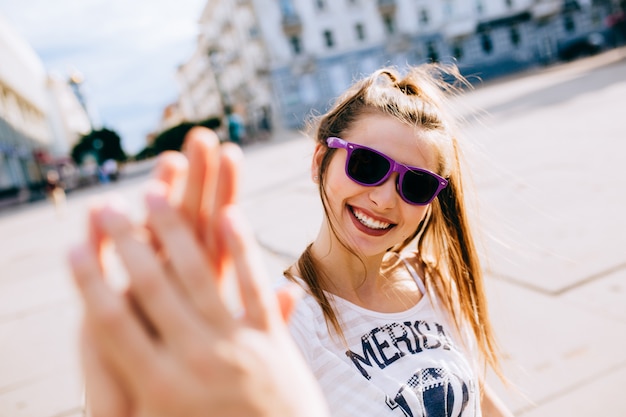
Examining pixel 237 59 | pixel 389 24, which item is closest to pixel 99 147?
pixel 237 59

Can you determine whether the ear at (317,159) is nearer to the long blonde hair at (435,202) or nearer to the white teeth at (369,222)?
the long blonde hair at (435,202)

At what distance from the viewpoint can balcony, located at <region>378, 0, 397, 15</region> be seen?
36.9 metres

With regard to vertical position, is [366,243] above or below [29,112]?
Result: below

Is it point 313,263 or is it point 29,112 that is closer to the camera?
point 313,263

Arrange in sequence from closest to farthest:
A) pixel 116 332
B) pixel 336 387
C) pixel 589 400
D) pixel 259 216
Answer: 1. pixel 116 332
2. pixel 336 387
3. pixel 589 400
4. pixel 259 216

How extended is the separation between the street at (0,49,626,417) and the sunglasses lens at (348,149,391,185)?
0.62 metres

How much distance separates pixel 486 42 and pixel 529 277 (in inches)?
1582

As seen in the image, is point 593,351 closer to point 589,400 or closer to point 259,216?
point 589,400

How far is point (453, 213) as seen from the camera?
1824 mm

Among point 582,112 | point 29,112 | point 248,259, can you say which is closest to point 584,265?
point 248,259

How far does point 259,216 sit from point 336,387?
6.23m

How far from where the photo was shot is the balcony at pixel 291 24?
1403 inches

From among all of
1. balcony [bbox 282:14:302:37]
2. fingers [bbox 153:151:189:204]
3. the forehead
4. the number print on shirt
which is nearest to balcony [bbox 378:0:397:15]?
balcony [bbox 282:14:302:37]

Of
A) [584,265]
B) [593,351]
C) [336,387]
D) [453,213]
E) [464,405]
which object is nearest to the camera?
[336,387]
